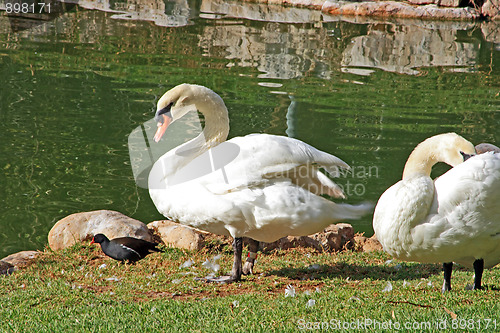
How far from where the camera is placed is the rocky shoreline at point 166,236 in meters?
7.27

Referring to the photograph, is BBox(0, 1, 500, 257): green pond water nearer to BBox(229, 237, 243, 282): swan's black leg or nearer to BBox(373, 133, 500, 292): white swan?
BBox(229, 237, 243, 282): swan's black leg

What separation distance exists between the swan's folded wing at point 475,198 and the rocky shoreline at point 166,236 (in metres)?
2.81

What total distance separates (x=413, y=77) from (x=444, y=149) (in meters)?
11.4

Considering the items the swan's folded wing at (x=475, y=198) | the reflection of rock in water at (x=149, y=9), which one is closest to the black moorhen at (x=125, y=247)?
the swan's folded wing at (x=475, y=198)

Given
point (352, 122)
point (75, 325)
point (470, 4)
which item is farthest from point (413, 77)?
point (75, 325)

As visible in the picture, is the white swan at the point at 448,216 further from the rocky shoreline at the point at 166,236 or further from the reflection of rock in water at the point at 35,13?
the reflection of rock in water at the point at 35,13

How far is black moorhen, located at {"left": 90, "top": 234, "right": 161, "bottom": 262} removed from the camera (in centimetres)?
661

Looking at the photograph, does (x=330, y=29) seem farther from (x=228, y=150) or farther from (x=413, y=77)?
(x=228, y=150)

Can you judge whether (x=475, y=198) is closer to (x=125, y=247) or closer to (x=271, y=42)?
(x=125, y=247)

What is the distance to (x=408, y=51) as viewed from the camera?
1931 cm

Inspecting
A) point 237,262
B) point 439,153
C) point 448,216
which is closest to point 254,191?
point 237,262

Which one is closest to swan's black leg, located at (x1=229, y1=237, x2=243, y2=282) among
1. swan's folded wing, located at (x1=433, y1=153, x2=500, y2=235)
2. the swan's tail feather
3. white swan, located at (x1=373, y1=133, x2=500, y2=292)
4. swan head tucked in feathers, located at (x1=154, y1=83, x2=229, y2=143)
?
the swan's tail feather

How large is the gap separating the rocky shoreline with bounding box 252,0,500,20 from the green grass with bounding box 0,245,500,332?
60.3 feet

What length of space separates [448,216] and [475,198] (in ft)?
0.75
